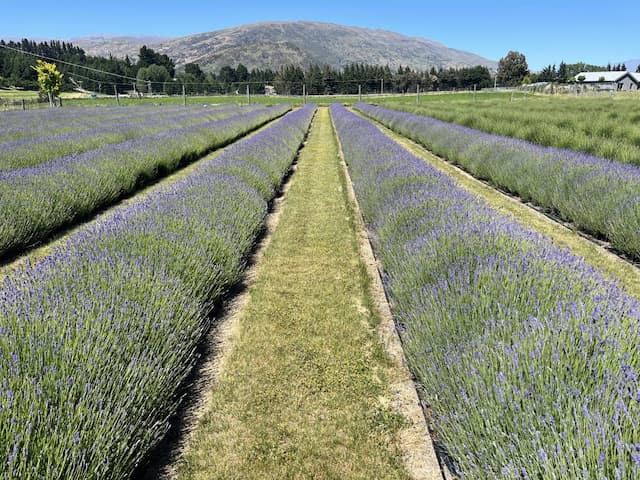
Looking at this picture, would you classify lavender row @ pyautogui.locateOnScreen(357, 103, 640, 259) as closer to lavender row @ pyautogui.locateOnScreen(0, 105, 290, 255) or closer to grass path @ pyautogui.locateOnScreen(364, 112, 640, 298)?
grass path @ pyautogui.locateOnScreen(364, 112, 640, 298)

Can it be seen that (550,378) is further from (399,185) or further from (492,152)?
(492,152)

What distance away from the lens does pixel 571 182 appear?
6.40m

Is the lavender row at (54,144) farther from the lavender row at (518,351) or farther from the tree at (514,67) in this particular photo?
the tree at (514,67)

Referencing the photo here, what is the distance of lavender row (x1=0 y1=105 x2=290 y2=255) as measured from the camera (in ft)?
17.2

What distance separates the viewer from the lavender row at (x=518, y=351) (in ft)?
4.29

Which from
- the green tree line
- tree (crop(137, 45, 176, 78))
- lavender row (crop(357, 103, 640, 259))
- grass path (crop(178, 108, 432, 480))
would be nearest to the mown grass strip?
grass path (crop(178, 108, 432, 480))

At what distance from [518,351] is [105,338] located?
6.77ft

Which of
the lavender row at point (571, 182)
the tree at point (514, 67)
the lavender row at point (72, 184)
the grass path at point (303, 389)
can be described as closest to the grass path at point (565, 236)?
the lavender row at point (571, 182)

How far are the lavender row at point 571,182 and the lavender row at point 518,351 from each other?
2.58 m

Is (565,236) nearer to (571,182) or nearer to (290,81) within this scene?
(571,182)

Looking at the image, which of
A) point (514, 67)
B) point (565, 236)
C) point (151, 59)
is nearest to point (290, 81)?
point (514, 67)

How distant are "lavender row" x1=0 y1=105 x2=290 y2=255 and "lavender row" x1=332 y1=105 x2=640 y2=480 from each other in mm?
4908

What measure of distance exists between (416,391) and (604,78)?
358 feet

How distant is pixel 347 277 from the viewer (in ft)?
14.6
